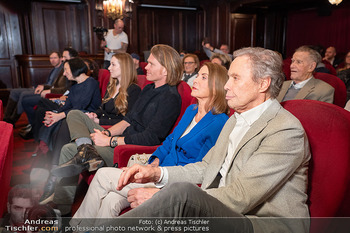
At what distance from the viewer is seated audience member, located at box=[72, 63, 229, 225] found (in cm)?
161

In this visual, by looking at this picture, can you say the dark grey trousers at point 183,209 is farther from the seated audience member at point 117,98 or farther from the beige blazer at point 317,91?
the beige blazer at point 317,91

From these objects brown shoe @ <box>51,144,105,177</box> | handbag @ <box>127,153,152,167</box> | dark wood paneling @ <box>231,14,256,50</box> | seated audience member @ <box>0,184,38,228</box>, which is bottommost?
seated audience member @ <box>0,184,38,228</box>

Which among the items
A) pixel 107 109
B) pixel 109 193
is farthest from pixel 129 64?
pixel 109 193

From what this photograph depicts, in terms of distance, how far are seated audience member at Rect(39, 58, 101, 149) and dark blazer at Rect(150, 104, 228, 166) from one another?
164 centimetres

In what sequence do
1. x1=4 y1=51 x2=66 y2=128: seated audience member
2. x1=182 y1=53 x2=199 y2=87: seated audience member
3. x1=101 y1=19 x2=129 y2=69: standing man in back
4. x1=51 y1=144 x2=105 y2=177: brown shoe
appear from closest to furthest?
1. x1=51 y1=144 x2=105 y2=177: brown shoe
2. x1=4 y1=51 x2=66 y2=128: seated audience member
3. x1=182 y1=53 x2=199 y2=87: seated audience member
4. x1=101 y1=19 x2=129 y2=69: standing man in back

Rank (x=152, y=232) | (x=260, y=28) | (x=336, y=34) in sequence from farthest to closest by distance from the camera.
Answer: (x=260, y=28) → (x=336, y=34) → (x=152, y=232)

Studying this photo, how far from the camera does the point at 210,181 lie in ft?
4.54

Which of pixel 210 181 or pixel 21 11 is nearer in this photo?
pixel 210 181

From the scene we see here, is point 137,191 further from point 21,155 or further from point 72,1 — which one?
point 72,1

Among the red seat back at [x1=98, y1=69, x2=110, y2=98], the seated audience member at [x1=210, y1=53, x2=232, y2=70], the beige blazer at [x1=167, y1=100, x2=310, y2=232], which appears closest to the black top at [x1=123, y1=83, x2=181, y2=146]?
the beige blazer at [x1=167, y1=100, x2=310, y2=232]

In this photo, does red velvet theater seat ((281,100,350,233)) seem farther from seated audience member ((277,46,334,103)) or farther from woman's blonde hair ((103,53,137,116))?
woman's blonde hair ((103,53,137,116))

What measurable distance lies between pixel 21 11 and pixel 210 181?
806 cm

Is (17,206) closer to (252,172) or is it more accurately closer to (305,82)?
(252,172)

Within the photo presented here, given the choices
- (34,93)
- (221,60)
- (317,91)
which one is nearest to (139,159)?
(317,91)
